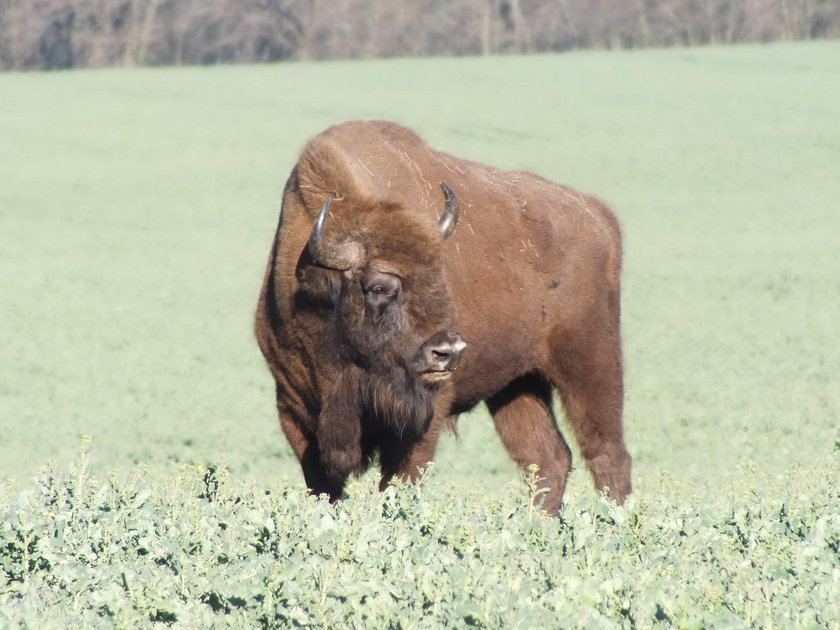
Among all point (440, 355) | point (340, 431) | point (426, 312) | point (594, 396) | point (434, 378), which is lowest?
point (594, 396)

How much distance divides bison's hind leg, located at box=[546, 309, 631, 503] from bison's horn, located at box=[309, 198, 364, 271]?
1721 mm

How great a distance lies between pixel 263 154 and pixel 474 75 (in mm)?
11033

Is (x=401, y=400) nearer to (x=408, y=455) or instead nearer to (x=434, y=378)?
(x=434, y=378)

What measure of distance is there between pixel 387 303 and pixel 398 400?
461 millimetres

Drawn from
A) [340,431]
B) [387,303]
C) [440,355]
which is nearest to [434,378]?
[440,355]

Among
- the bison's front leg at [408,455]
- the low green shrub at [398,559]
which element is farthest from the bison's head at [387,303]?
the low green shrub at [398,559]

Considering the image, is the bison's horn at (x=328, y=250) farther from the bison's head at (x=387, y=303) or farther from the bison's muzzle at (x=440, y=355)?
the bison's muzzle at (x=440, y=355)

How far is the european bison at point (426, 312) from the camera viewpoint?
5852mm

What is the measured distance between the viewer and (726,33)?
42.8 metres

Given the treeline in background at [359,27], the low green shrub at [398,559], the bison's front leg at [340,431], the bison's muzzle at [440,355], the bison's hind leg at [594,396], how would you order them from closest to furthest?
the low green shrub at [398,559], the bison's muzzle at [440,355], the bison's front leg at [340,431], the bison's hind leg at [594,396], the treeline in background at [359,27]

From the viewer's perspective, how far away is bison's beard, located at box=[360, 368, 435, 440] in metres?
5.92

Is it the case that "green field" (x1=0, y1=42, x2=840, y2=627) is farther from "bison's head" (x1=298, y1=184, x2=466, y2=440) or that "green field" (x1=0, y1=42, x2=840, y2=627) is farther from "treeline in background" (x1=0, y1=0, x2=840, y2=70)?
"treeline in background" (x1=0, y1=0, x2=840, y2=70)

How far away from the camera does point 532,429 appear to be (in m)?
7.46

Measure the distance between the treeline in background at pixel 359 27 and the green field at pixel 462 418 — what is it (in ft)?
8.23
